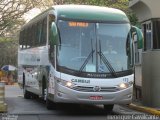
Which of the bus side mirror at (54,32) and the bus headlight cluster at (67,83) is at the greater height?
the bus side mirror at (54,32)

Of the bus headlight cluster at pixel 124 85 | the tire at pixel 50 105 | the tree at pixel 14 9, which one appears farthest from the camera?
the tree at pixel 14 9

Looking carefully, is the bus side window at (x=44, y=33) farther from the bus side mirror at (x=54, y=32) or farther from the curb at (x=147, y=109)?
the curb at (x=147, y=109)

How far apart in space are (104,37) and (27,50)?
26.9 feet

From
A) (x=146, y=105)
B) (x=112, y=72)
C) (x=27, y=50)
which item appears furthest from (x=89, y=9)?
(x=27, y=50)

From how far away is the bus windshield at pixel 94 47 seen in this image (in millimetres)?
16406

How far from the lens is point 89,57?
53.9 ft

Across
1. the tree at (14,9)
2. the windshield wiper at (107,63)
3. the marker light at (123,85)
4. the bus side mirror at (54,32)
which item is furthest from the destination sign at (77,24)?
the tree at (14,9)

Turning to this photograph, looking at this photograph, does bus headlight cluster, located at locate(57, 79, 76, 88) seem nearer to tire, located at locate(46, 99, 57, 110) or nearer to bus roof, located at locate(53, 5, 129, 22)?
bus roof, located at locate(53, 5, 129, 22)

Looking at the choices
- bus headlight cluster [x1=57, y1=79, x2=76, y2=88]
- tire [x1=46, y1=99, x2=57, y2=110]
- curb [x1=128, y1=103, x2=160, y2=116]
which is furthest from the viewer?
tire [x1=46, y1=99, x2=57, y2=110]

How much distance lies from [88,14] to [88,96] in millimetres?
2835

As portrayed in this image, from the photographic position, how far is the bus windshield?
16406 millimetres

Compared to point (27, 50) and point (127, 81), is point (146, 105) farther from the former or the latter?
point (27, 50)

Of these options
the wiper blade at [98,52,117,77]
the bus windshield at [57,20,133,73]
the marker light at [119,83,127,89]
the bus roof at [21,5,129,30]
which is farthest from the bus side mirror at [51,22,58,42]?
the marker light at [119,83,127,89]

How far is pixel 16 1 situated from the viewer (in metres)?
44.3
